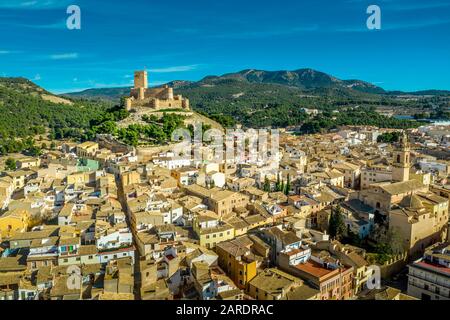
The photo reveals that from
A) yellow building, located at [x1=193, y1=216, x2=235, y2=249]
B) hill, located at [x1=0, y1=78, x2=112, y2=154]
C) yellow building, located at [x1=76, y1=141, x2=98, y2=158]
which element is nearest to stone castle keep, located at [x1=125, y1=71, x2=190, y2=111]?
hill, located at [x1=0, y1=78, x2=112, y2=154]

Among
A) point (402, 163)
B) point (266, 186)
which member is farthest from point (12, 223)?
point (402, 163)

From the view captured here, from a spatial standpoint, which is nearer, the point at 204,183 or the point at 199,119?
the point at 204,183

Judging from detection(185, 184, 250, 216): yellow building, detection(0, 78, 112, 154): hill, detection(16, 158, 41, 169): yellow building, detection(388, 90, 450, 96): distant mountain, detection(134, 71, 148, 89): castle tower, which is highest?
detection(388, 90, 450, 96): distant mountain

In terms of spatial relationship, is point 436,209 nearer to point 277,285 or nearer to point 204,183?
point 277,285

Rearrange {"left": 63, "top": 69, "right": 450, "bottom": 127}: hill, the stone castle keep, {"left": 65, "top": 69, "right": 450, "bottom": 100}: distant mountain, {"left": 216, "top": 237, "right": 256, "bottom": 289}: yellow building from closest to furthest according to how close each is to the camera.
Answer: {"left": 216, "top": 237, "right": 256, "bottom": 289}: yellow building → the stone castle keep → {"left": 63, "top": 69, "right": 450, "bottom": 127}: hill → {"left": 65, "top": 69, "right": 450, "bottom": 100}: distant mountain

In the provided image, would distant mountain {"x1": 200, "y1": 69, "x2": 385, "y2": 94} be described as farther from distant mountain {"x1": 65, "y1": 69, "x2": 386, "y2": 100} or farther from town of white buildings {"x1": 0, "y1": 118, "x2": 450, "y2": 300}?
town of white buildings {"x1": 0, "y1": 118, "x2": 450, "y2": 300}

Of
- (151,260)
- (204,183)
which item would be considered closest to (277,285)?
(151,260)
